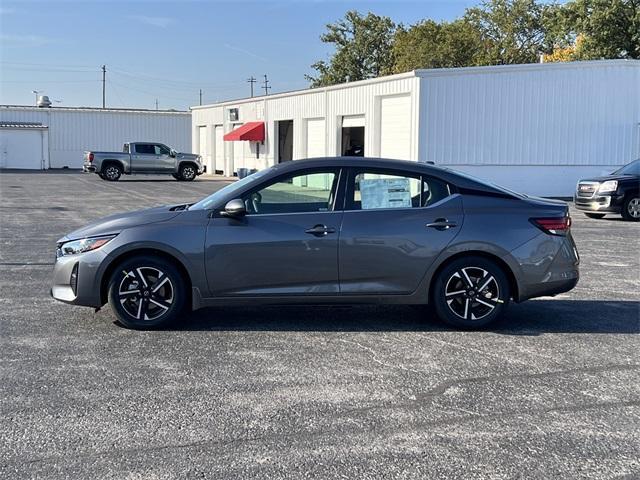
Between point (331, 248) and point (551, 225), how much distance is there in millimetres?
2073

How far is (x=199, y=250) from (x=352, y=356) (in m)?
1.67

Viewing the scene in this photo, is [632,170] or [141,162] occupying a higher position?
[141,162]

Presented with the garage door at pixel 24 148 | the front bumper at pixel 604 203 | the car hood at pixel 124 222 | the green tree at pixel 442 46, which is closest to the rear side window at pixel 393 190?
the car hood at pixel 124 222

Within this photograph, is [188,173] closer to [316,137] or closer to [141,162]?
[141,162]

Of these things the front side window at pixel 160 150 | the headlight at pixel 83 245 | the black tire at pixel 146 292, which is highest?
the front side window at pixel 160 150

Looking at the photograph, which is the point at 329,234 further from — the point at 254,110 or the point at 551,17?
the point at 551,17

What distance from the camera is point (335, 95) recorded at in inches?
1152

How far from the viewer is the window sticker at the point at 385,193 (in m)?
6.44

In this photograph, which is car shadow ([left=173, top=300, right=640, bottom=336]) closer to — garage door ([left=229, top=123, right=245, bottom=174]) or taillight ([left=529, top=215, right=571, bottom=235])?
taillight ([left=529, top=215, right=571, bottom=235])

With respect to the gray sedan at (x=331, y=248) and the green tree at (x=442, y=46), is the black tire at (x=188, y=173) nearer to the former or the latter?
the green tree at (x=442, y=46)

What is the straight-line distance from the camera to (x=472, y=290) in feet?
21.1

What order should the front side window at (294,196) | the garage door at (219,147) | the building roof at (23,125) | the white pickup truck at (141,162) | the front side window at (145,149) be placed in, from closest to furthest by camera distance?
the front side window at (294,196)
the white pickup truck at (141,162)
the front side window at (145,149)
the garage door at (219,147)
the building roof at (23,125)

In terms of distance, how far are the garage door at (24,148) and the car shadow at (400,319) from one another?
43639mm

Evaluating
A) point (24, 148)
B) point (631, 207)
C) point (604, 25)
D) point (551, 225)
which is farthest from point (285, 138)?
point (551, 225)
